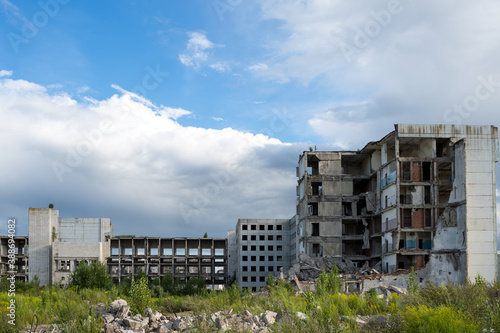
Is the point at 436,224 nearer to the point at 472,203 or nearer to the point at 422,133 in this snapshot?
the point at 472,203

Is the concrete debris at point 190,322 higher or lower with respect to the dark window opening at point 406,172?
lower

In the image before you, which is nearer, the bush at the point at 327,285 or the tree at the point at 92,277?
the bush at the point at 327,285

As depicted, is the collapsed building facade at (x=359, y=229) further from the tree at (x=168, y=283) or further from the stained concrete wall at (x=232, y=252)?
the tree at (x=168, y=283)

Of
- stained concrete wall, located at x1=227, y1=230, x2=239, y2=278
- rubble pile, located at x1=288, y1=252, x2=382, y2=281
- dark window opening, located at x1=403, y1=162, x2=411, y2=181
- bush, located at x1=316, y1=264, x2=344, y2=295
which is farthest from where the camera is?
stained concrete wall, located at x1=227, y1=230, x2=239, y2=278

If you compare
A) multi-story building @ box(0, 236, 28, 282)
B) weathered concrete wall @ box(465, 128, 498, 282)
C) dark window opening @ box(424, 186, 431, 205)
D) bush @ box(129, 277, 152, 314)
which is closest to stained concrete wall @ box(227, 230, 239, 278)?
multi-story building @ box(0, 236, 28, 282)

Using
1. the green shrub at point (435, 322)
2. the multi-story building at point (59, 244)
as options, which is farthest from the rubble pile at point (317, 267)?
the green shrub at point (435, 322)

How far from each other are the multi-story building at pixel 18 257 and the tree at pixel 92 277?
20448 millimetres

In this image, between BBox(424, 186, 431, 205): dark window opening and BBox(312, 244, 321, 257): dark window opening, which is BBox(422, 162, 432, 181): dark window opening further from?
BBox(312, 244, 321, 257): dark window opening

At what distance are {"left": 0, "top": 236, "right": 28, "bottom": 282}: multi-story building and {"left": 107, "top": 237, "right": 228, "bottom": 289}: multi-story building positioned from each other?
12.4 m

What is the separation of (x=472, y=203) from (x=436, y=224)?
375cm

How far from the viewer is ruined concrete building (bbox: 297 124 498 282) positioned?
4300 cm

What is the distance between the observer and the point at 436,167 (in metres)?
46.0

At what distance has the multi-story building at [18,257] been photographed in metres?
77.6

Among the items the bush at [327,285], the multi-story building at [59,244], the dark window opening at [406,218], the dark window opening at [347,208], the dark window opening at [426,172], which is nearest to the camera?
the bush at [327,285]
